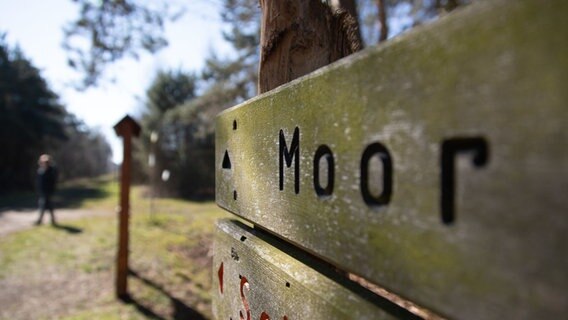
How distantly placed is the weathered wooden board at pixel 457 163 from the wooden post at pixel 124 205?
4968 mm

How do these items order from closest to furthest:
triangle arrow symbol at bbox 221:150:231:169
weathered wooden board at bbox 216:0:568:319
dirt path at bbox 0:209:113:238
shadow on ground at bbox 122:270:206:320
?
weathered wooden board at bbox 216:0:568:319, triangle arrow symbol at bbox 221:150:231:169, shadow on ground at bbox 122:270:206:320, dirt path at bbox 0:209:113:238

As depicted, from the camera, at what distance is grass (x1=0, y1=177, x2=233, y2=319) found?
469cm

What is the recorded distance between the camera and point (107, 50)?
7613mm

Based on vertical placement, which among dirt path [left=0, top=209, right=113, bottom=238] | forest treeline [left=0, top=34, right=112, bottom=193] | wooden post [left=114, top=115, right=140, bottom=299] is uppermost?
forest treeline [left=0, top=34, right=112, bottom=193]

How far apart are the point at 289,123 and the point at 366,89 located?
264 millimetres

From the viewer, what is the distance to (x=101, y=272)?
614cm

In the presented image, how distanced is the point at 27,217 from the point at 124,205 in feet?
24.9

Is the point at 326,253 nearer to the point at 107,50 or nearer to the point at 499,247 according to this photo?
the point at 499,247

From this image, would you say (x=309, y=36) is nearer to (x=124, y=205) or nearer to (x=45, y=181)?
(x=124, y=205)

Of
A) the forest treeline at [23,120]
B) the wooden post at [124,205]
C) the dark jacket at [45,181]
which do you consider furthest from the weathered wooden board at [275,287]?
the forest treeline at [23,120]

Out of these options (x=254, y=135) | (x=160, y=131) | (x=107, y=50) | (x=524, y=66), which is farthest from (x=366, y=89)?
(x=160, y=131)

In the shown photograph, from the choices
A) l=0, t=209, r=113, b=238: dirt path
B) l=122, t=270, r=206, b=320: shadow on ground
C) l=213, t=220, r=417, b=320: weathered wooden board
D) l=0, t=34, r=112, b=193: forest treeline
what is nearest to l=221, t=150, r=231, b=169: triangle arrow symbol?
l=213, t=220, r=417, b=320: weathered wooden board

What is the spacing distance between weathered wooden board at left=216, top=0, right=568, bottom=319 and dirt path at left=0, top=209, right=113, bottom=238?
9837 mm

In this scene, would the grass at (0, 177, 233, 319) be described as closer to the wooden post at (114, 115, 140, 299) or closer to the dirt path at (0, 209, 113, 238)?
the wooden post at (114, 115, 140, 299)
